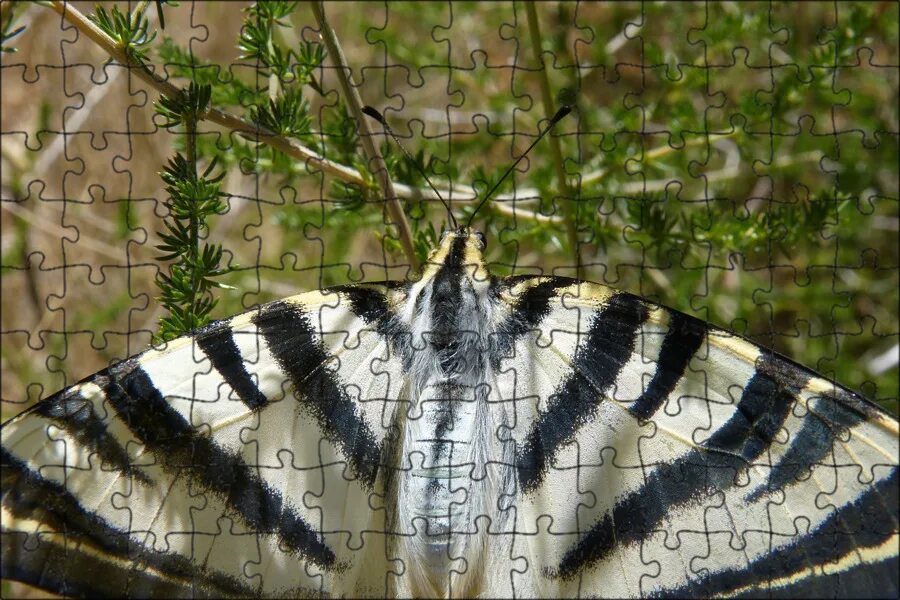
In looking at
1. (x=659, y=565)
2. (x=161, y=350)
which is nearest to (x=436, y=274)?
(x=161, y=350)

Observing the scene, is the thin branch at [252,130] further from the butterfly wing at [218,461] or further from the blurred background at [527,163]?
the butterfly wing at [218,461]

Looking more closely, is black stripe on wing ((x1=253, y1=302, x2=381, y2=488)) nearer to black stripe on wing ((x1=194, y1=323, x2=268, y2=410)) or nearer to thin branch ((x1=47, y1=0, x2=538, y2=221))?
black stripe on wing ((x1=194, y1=323, x2=268, y2=410))

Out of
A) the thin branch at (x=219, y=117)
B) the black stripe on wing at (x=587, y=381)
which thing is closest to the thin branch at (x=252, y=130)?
the thin branch at (x=219, y=117)

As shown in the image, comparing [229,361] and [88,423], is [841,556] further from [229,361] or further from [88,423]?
[88,423]

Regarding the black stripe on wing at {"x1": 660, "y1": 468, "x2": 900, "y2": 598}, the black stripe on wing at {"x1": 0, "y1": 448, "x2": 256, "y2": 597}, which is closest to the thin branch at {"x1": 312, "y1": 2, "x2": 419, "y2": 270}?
the black stripe on wing at {"x1": 0, "y1": 448, "x2": 256, "y2": 597}

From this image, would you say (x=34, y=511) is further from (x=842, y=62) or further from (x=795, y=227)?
(x=842, y=62)
